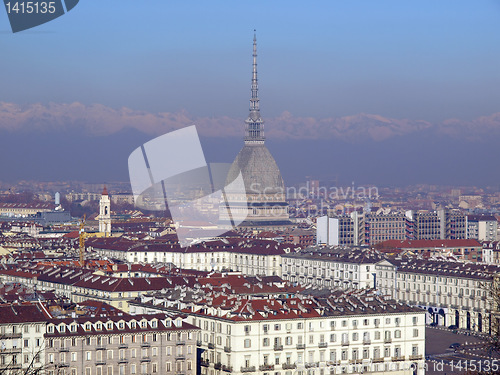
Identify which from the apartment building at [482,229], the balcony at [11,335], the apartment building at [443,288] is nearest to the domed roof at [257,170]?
the apartment building at [482,229]

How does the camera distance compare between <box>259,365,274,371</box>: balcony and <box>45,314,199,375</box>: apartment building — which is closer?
<box>45,314,199,375</box>: apartment building

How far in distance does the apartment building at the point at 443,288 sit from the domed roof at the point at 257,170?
69823 millimetres

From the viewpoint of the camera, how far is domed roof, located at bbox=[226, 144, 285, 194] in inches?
5187

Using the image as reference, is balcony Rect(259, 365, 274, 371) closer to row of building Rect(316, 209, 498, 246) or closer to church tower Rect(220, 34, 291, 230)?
row of building Rect(316, 209, 498, 246)

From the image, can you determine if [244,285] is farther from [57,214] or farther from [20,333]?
[57,214]

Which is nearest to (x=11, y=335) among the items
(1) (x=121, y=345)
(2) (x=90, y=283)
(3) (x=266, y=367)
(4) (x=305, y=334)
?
(1) (x=121, y=345)

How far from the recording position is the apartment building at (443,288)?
54338mm

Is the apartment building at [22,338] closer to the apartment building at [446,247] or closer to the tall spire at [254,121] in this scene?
the apartment building at [446,247]

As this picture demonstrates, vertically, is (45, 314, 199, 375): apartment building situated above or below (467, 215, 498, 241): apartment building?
below

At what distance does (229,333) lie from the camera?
39531 millimetres

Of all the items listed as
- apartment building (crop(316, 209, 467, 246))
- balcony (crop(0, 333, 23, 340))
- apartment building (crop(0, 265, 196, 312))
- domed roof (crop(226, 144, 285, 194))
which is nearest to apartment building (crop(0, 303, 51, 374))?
balcony (crop(0, 333, 23, 340))

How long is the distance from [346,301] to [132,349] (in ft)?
27.8

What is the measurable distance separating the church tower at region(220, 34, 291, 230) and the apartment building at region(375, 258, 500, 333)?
63079 millimetres

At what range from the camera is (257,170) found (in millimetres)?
132750
